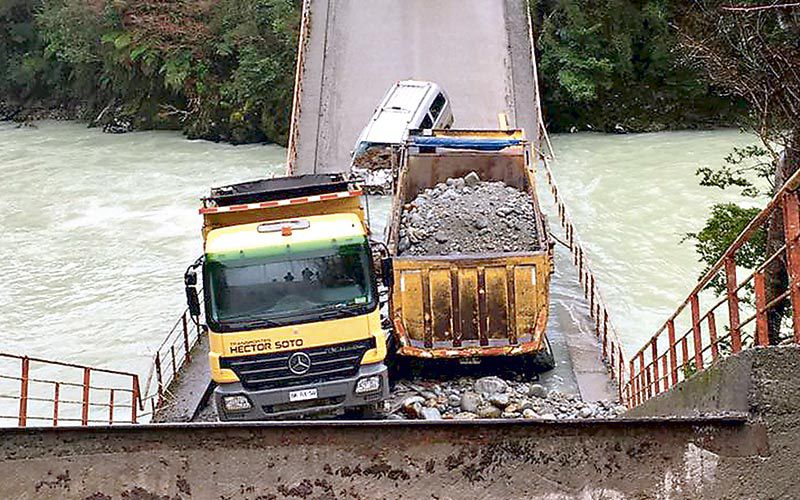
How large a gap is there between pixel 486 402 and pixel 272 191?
130 inches

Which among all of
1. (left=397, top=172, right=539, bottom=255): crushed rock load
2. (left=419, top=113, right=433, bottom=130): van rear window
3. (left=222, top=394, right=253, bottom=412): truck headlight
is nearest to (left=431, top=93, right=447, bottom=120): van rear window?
(left=419, top=113, right=433, bottom=130): van rear window

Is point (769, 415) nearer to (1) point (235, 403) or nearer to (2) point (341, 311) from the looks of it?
(2) point (341, 311)

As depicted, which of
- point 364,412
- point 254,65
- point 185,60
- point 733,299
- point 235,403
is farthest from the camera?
point 185,60

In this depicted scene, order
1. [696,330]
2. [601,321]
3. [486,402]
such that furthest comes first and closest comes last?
[601,321] < [486,402] < [696,330]

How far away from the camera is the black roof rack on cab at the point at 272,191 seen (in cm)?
1034

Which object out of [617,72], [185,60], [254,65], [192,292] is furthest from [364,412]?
[185,60]

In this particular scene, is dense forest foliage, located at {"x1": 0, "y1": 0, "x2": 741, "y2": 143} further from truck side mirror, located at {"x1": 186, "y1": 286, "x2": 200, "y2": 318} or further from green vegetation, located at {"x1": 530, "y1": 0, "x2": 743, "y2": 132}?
truck side mirror, located at {"x1": 186, "y1": 286, "x2": 200, "y2": 318}

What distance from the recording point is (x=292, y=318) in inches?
347

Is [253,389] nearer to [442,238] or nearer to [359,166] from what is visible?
[442,238]

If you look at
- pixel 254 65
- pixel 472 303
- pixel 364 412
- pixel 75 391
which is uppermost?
pixel 254 65

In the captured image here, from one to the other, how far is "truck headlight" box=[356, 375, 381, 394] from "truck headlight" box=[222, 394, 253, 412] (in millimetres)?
1047

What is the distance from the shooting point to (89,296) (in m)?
18.2

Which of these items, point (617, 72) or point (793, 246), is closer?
point (793, 246)

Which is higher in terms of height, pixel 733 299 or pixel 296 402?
pixel 733 299
